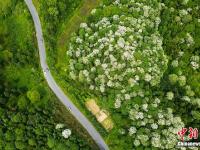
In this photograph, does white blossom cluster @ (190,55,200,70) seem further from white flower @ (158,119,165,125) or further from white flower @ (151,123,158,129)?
white flower @ (151,123,158,129)

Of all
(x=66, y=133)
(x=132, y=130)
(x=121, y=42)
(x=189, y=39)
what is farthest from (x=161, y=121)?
(x=189, y=39)

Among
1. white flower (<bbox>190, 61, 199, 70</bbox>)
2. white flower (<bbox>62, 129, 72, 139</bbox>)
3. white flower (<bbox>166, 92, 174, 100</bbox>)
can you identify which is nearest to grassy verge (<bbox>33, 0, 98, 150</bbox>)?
white flower (<bbox>62, 129, 72, 139</bbox>)

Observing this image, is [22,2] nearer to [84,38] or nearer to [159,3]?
[84,38]

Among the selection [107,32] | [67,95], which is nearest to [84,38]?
[107,32]

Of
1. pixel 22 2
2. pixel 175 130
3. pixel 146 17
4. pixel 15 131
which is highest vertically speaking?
pixel 22 2

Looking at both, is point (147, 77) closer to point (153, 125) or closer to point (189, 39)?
point (153, 125)

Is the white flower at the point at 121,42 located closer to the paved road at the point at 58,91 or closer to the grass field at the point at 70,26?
the grass field at the point at 70,26

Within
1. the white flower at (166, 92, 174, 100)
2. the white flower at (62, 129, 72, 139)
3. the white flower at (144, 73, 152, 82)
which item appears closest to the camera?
the white flower at (62, 129, 72, 139)
